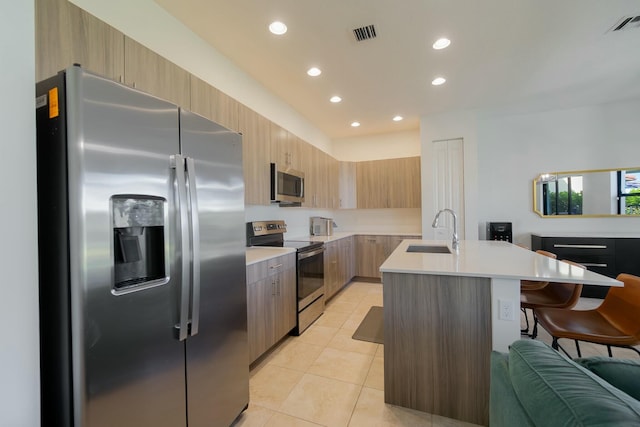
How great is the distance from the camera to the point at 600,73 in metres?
3.19

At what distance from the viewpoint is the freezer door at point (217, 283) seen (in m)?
1.34

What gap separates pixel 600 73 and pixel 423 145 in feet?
7.06

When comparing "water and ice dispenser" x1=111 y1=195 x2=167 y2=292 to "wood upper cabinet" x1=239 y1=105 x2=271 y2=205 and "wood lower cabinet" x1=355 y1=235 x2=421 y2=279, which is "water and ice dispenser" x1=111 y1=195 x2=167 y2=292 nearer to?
"wood upper cabinet" x1=239 y1=105 x2=271 y2=205

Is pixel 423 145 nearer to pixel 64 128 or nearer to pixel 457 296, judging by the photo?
pixel 457 296

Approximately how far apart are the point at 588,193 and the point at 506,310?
4.26 metres

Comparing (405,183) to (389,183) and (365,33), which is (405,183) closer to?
(389,183)

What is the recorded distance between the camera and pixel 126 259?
108 cm

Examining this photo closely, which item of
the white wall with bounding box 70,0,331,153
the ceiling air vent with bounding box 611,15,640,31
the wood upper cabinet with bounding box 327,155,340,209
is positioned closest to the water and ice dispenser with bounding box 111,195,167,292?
the white wall with bounding box 70,0,331,153

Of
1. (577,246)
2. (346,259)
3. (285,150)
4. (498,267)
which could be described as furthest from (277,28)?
(577,246)

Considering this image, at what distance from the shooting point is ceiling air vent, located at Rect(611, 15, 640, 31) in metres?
2.26

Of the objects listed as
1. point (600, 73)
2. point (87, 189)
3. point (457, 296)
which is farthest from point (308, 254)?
point (600, 73)

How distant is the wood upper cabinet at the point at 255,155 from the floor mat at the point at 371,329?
68.5 inches

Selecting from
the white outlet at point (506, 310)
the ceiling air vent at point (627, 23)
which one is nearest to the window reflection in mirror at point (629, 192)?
the ceiling air vent at point (627, 23)

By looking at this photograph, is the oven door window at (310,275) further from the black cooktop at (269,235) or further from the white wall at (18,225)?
the white wall at (18,225)
